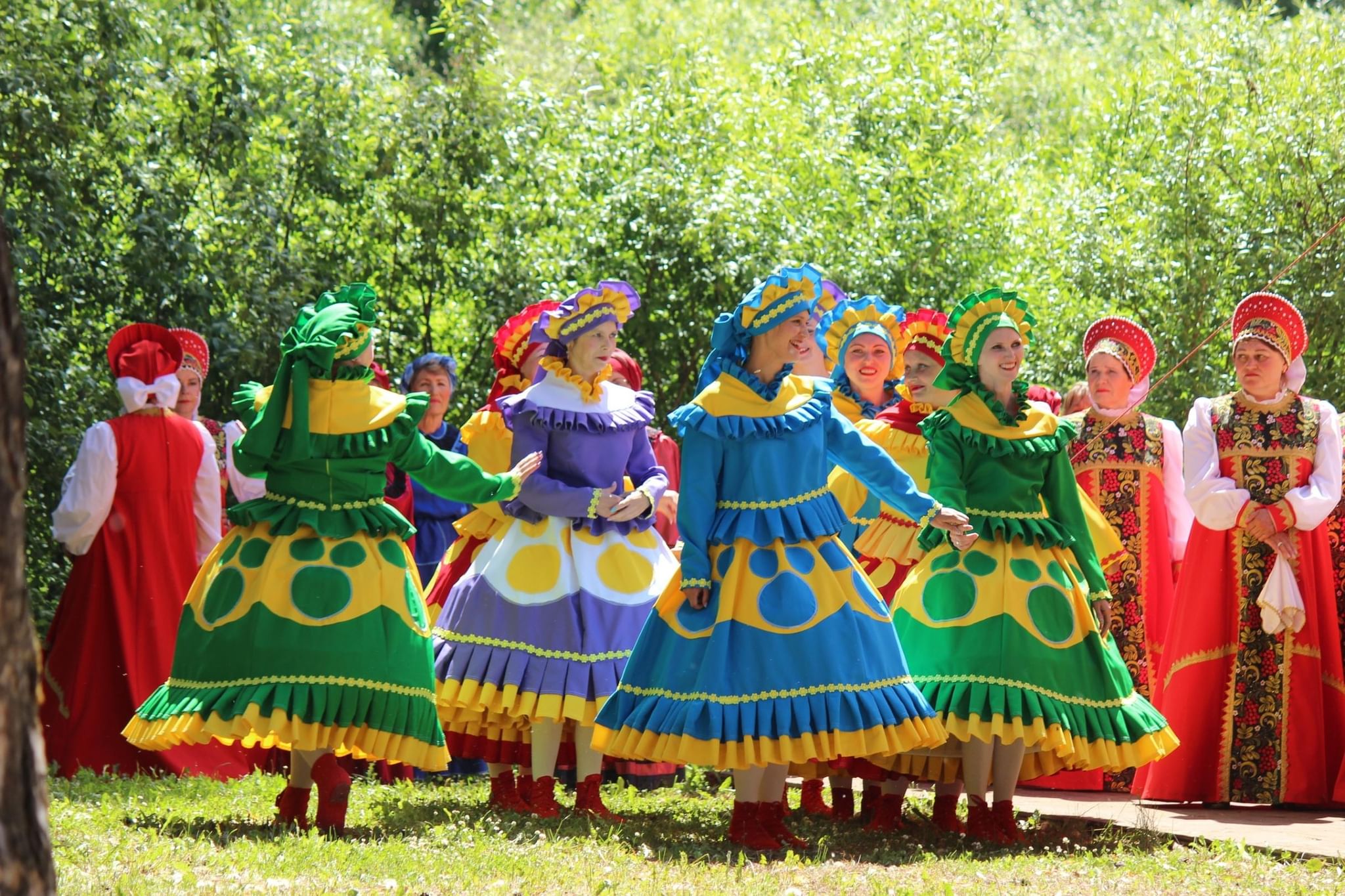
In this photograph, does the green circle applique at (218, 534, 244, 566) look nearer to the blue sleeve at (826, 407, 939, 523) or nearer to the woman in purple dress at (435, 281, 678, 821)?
the woman in purple dress at (435, 281, 678, 821)

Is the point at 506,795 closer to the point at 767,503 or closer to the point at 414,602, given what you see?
the point at 414,602

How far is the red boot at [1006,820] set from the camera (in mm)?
6146

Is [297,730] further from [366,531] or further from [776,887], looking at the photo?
[776,887]

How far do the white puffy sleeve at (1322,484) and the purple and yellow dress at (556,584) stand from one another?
8.84 feet

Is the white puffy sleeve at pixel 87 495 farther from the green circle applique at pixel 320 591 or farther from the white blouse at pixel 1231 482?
the white blouse at pixel 1231 482

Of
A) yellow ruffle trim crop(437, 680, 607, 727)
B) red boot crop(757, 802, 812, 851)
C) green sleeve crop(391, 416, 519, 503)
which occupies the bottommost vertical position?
red boot crop(757, 802, 812, 851)

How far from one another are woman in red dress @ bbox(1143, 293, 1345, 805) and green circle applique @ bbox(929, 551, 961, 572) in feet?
5.10

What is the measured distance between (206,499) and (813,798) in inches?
146

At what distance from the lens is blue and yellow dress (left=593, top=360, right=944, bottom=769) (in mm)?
5656

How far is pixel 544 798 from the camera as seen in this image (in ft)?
22.5

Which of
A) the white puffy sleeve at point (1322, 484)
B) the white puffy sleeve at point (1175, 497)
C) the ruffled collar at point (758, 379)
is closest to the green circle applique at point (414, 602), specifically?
the ruffled collar at point (758, 379)

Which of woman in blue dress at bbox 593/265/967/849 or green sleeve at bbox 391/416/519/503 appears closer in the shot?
woman in blue dress at bbox 593/265/967/849

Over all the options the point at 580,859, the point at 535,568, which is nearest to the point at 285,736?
the point at 580,859

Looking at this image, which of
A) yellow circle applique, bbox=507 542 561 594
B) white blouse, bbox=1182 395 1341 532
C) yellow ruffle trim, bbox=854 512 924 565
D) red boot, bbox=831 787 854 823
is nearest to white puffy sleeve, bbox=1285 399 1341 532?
white blouse, bbox=1182 395 1341 532
